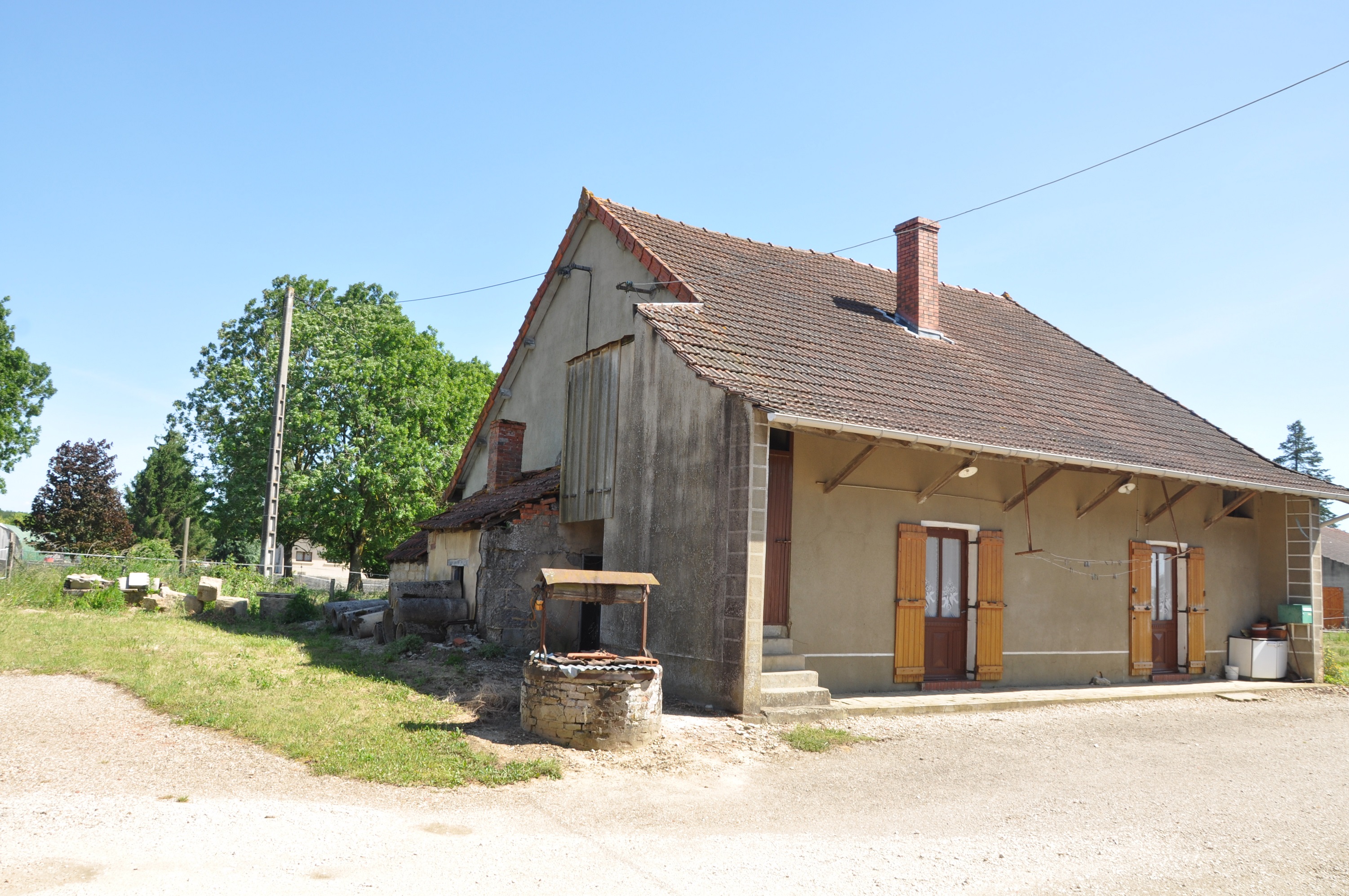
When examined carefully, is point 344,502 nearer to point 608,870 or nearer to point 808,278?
point 808,278

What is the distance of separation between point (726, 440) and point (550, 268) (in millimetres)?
7429

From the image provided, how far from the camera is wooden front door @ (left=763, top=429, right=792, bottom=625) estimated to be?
10.1 m

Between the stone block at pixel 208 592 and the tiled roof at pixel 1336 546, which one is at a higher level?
the tiled roof at pixel 1336 546

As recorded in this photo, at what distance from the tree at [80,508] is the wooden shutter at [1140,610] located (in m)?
40.5

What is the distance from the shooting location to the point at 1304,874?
5.33 m

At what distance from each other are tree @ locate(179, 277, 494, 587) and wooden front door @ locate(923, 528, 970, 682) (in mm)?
21774

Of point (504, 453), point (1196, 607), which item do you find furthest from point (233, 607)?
point (1196, 607)

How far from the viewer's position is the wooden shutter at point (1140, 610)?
13148 mm

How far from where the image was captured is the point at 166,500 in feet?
153

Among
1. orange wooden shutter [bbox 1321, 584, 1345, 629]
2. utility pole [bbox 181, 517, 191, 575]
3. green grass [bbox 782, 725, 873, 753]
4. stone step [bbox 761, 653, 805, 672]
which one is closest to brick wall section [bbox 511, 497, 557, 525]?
stone step [bbox 761, 653, 805, 672]

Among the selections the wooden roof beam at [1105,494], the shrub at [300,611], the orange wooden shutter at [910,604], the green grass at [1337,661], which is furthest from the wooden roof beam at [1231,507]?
the shrub at [300,611]

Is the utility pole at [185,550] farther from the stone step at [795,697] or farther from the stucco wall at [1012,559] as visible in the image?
the stone step at [795,697]

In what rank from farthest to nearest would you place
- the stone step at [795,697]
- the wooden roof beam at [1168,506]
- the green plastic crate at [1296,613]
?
1. the green plastic crate at [1296,613]
2. the wooden roof beam at [1168,506]
3. the stone step at [795,697]

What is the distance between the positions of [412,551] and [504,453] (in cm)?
350
